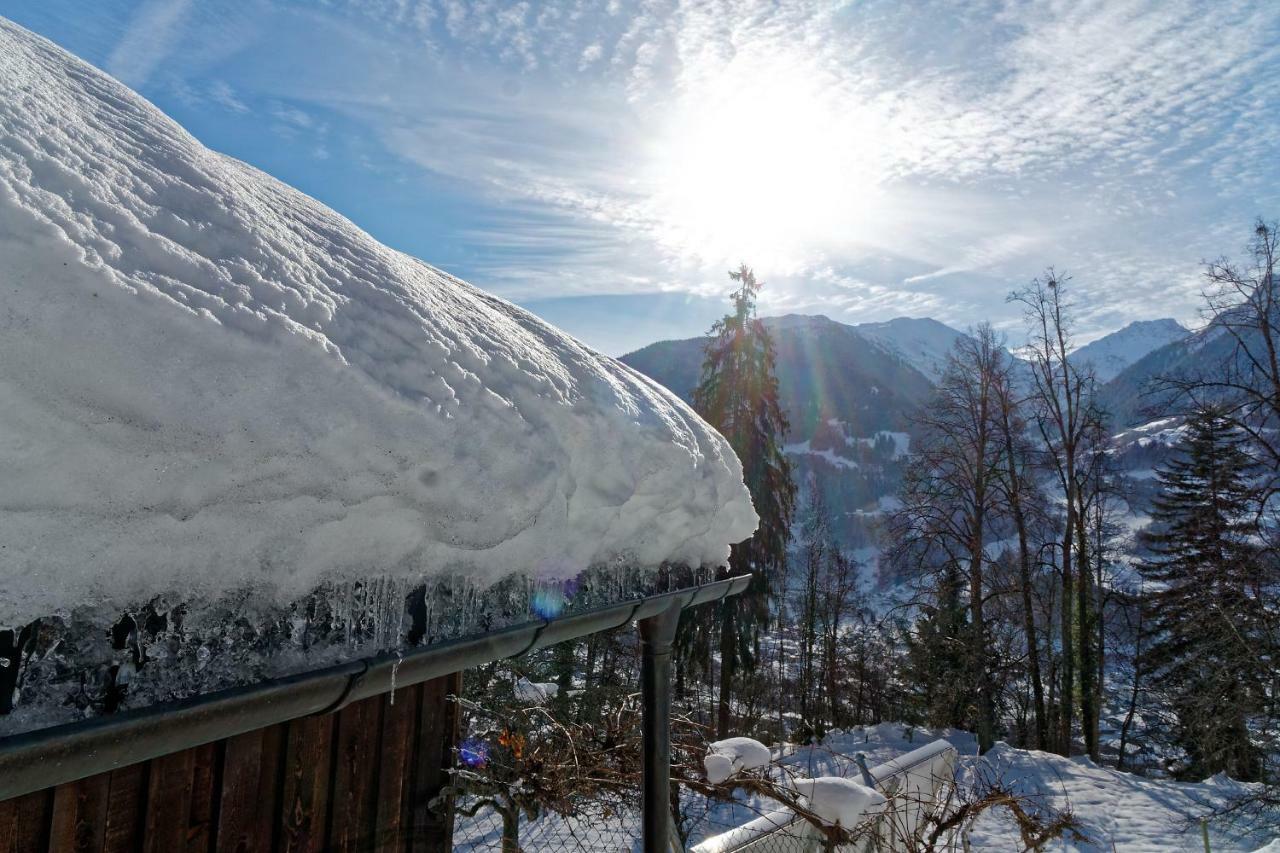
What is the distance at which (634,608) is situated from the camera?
2285 mm

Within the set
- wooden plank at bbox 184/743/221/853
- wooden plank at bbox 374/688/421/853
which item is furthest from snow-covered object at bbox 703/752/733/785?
wooden plank at bbox 184/743/221/853

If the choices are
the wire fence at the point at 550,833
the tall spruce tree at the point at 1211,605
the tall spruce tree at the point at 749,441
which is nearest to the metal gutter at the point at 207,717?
the wire fence at the point at 550,833

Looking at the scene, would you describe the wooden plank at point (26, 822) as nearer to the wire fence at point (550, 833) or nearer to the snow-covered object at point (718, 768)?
the snow-covered object at point (718, 768)

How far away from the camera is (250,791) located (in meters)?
1.43

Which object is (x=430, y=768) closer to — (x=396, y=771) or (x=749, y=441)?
(x=396, y=771)

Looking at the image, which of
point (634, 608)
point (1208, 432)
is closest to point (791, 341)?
point (1208, 432)

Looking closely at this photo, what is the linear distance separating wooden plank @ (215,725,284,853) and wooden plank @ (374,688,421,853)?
328mm

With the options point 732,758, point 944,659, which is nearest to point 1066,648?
point 944,659

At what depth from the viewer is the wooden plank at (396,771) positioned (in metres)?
1.81

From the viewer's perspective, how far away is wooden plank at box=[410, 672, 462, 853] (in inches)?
76.7

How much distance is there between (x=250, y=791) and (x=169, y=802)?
0.17 m

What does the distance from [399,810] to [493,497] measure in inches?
42.5

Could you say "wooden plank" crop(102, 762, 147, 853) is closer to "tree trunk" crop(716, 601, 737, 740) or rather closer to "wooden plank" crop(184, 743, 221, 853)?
"wooden plank" crop(184, 743, 221, 853)

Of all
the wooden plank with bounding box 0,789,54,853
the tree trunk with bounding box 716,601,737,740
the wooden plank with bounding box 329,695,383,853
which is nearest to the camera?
the wooden plank with bounding box 0,789,54,853
